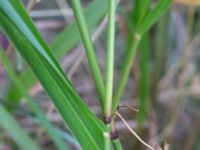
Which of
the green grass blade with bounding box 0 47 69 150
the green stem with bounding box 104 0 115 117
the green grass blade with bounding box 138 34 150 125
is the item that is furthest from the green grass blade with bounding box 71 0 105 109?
the green grass blade with bounding box 138 34 150 125

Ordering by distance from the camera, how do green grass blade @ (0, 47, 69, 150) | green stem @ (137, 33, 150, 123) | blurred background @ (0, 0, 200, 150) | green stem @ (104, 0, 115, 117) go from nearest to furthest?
green stem @ (104, 0, 115, 117) → green grass blade @ (0, 47, 69, 150) → green stem @ (137, 33, 150, 123) → blurred background @ (0, 0, 200, 150)

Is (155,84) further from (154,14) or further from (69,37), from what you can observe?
(154,14)

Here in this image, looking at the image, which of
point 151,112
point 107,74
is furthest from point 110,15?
point 151,112

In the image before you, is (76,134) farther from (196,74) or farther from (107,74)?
(196,74)

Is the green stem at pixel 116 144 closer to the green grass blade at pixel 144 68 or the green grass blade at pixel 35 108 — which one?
the green grass blade at pixel 35 108

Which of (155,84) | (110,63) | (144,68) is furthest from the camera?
(155,84)

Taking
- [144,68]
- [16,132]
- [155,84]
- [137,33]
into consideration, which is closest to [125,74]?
[137,33]

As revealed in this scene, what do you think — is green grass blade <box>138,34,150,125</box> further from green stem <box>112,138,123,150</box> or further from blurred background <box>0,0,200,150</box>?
green stem <box>112,138,123,150</box>
